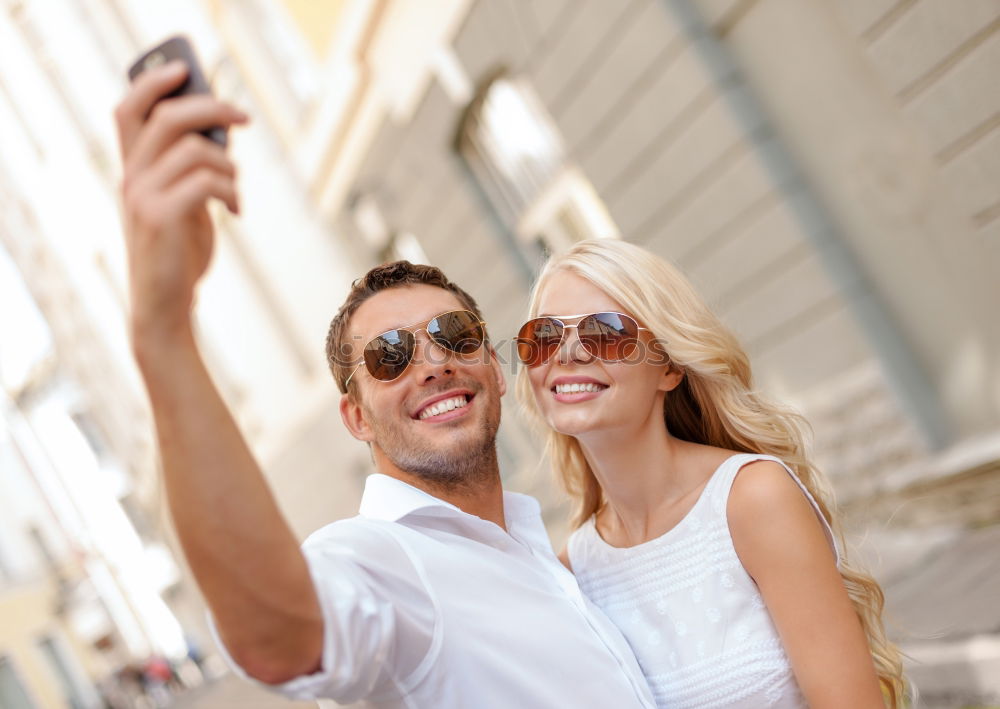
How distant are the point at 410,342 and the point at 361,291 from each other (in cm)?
22

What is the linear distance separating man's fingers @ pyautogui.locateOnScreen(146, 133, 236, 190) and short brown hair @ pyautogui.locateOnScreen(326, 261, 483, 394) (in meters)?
1.13

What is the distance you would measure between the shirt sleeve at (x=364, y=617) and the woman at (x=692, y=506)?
75cm

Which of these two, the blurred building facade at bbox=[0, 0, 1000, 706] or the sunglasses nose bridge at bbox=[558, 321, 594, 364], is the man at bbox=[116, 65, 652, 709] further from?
the blurred building facade at bbox=[0, 0, 1000, 706]

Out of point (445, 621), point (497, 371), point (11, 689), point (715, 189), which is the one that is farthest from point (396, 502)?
point (11, 689)

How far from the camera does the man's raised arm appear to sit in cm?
93

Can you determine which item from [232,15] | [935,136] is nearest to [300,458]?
[232,15]

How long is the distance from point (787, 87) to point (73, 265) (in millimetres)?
21656

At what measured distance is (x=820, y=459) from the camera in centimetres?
Result: 586

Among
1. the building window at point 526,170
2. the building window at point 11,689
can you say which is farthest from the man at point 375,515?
the building window at point 11,689

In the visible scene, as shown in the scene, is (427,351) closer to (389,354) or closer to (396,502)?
(389,354)

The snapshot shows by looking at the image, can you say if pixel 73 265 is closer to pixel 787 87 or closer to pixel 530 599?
pixel 787 87

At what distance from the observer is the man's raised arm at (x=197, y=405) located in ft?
3.05

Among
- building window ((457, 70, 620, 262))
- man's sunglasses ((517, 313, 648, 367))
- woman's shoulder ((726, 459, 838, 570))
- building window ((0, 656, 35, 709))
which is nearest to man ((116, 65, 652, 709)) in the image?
man's sunglasses ((517, 313, 648, 367))

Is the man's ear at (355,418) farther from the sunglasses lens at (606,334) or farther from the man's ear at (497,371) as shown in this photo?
the sunglasses lens at (606,334)
